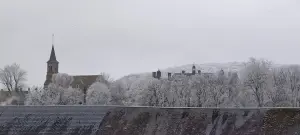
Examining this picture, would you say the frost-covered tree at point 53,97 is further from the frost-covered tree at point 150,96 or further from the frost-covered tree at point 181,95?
the frost-covered tree at point 181,95

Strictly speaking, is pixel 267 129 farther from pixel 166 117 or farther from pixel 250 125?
pixel 166 117

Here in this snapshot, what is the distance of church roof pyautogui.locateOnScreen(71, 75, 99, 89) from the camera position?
124463 mm

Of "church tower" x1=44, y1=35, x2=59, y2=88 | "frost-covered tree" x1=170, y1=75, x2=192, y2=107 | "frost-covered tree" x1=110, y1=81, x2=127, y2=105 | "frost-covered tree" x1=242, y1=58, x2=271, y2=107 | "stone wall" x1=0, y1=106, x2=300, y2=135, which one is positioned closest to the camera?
"stone wall" x1=0, y1=106, x2=300, y2=135

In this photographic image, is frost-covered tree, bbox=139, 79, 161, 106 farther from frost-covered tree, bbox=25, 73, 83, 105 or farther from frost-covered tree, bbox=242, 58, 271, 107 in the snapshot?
frost-covered tree, bbox=242, 58, 271, 107

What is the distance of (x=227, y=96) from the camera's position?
85.5 metres

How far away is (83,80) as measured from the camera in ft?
419

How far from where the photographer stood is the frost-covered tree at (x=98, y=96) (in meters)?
88.4

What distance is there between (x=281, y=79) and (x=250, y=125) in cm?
6561

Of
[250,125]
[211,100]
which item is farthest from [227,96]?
[250,125]

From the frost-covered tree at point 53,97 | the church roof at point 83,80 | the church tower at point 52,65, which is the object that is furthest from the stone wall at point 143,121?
the church tower at point 52,65

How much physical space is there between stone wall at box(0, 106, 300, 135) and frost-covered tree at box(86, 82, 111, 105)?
48994mm

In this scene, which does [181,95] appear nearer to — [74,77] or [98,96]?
[98,96]

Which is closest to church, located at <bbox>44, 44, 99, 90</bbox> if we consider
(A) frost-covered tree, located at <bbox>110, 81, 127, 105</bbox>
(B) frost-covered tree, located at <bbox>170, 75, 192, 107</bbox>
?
(A) frost-covered tree, located at <bbox>110, 81, 127, 105</bbox>

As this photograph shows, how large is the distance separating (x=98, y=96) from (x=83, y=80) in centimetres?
3770
